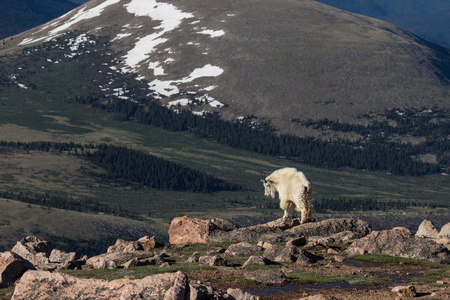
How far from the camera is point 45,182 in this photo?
17075 centimetres

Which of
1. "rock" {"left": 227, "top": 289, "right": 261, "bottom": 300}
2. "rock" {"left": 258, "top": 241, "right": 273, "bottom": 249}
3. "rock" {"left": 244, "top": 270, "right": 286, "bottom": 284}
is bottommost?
"rock" {"left": 258, "top": 241, "right": 273, "bottom": 249}

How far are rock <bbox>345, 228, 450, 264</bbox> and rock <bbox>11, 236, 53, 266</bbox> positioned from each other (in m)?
16.5

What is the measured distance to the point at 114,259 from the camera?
104ft

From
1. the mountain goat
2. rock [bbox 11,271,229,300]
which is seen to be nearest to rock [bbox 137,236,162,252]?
the mountain goat

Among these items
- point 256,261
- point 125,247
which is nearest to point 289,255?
point 256,261

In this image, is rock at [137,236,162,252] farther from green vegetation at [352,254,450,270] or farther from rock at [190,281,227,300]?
rock at [190,281,227,300]

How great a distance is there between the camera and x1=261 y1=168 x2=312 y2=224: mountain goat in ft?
132

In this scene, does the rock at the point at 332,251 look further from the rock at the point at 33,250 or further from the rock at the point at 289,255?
the rock at the point at 33,250

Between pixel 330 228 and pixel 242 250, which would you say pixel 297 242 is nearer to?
pixel 242 250

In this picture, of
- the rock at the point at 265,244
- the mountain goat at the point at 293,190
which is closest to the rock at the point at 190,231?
the rock at the point at 265,244

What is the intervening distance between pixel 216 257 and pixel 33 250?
1243 centimetres

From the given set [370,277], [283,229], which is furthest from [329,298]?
[283,229]

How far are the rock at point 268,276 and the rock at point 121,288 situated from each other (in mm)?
5842

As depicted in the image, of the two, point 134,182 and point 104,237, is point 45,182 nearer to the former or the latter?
point 134,182
